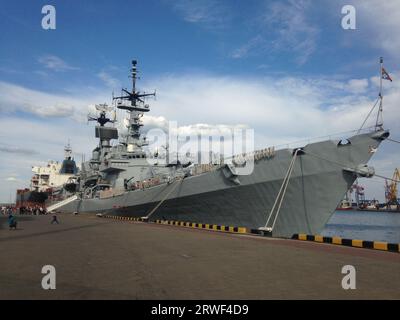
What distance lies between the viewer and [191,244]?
14.4m

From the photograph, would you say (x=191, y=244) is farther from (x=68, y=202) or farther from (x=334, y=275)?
(x=68, y=202)

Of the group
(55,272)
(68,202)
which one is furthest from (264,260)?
(68,202)

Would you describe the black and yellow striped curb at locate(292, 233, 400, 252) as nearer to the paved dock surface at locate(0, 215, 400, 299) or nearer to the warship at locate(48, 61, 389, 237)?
the paved dock surface at locate(0, 215, 400, 299)

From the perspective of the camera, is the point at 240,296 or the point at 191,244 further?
the point at 191,244

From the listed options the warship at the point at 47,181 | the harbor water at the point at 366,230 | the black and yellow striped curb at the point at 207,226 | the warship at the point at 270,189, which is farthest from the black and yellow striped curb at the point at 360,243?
the warship at the point at 47,181

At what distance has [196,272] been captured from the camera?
27.8 ft

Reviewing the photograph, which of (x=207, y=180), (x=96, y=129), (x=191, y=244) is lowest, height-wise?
(x=191, y=244)

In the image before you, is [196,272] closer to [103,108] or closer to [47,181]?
[103,108]

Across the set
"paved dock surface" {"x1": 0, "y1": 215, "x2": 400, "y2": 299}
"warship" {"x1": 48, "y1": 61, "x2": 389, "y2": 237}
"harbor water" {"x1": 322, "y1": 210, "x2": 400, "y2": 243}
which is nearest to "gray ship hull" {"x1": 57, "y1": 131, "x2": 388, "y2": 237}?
"warship" {"x1": 48, "y1": 61, "x2": 389, "y2": 237}

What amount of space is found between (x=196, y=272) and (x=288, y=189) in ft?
38.3

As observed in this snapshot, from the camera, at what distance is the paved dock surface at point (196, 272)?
6.52m

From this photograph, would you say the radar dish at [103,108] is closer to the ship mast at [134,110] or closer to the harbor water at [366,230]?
the ship mast at [134,110]

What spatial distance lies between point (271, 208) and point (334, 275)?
38.2ft

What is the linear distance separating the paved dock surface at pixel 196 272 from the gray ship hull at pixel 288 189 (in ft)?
18.1
